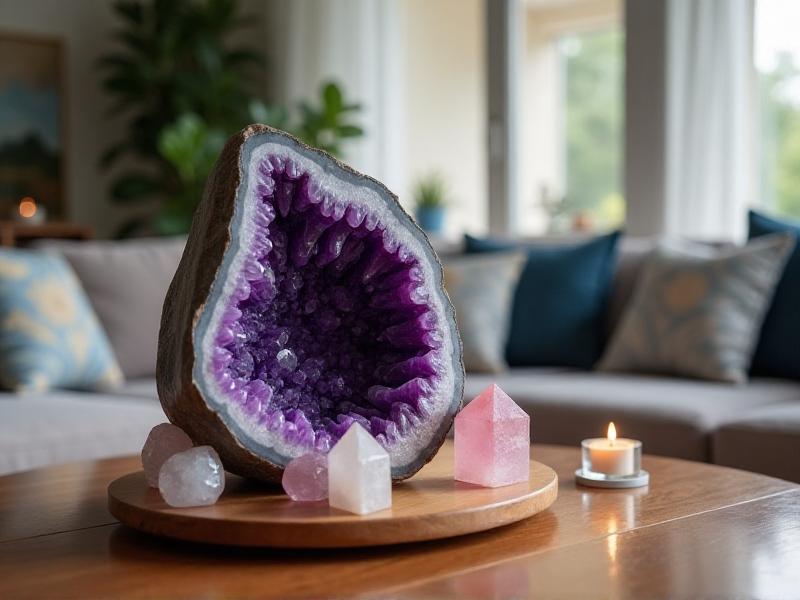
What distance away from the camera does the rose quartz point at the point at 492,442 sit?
3.85 ft

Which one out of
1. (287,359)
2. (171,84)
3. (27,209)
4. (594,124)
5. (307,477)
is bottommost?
(307,477)

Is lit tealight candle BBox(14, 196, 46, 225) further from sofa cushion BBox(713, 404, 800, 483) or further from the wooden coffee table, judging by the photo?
the wooden coffee table

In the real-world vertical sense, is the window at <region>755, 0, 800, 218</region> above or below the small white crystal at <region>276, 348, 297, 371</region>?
above

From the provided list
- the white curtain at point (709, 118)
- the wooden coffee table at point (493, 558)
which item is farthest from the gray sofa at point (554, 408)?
the wooden coffee table at point (493, 558)

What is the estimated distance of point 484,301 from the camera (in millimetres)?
3471

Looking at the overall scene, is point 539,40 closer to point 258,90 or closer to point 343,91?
point 343,91

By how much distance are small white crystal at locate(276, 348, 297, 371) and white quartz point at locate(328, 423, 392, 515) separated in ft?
0.46

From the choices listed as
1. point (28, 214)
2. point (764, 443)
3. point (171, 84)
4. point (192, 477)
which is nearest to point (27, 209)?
point (28, 214)

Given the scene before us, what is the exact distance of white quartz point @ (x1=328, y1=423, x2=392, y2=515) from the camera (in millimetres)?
1048

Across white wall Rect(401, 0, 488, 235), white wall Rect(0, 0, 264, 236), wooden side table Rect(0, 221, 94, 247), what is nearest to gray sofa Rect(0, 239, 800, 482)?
wooden side table Rect(0, 221, 94, 247)

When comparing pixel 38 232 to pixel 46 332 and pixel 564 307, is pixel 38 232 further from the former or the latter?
pixel 564 307

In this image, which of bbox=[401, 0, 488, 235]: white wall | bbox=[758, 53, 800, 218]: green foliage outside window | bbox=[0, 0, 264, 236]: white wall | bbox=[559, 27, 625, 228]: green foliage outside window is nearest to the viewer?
bbox=[758, 53, 800, 218]: green foliage outside window

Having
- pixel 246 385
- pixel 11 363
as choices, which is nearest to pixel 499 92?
pixel 11 363

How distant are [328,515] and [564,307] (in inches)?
96.6
